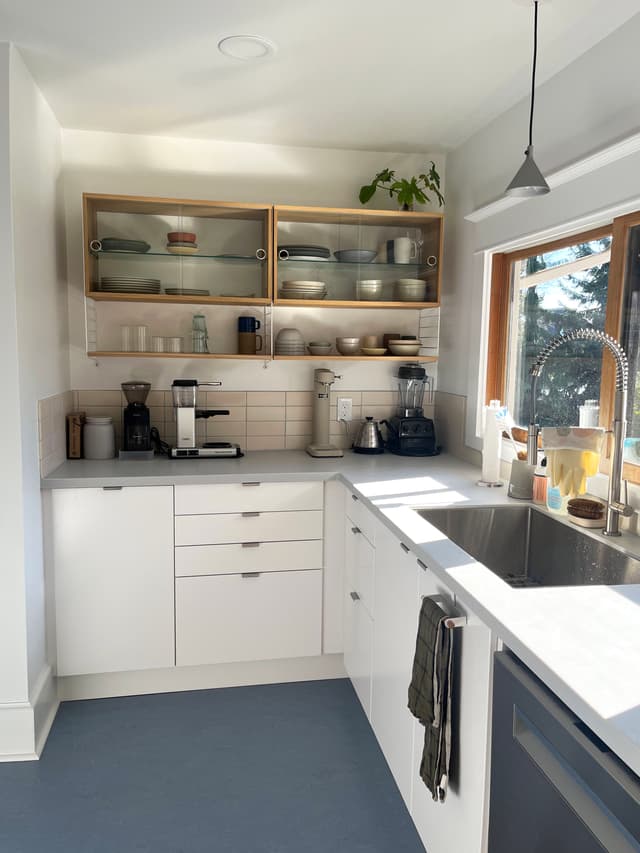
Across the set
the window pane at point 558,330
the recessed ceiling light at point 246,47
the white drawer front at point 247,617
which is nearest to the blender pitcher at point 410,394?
the window pane at point 558,330

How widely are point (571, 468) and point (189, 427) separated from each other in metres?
1.73

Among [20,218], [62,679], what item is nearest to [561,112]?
[20,218]

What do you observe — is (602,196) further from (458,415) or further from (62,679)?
(62,679)

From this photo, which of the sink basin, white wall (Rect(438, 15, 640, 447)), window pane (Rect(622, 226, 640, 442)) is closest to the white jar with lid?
the sink basin

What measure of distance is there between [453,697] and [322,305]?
1990 millimetres

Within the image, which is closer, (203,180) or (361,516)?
(361,516)

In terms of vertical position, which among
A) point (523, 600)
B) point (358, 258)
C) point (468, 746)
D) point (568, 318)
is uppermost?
point (358, 258)

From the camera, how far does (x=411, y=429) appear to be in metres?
3.33

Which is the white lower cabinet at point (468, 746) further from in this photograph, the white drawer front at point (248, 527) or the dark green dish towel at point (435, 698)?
the white drawer front at point (248, 527)

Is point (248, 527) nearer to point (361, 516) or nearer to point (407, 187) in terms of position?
point (361, 516)

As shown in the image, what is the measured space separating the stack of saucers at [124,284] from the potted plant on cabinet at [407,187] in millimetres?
1139

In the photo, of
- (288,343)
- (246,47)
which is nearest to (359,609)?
(288,343)

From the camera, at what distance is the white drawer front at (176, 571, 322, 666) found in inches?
111

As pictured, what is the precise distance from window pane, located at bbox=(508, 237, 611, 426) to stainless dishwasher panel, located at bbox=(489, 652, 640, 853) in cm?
135
